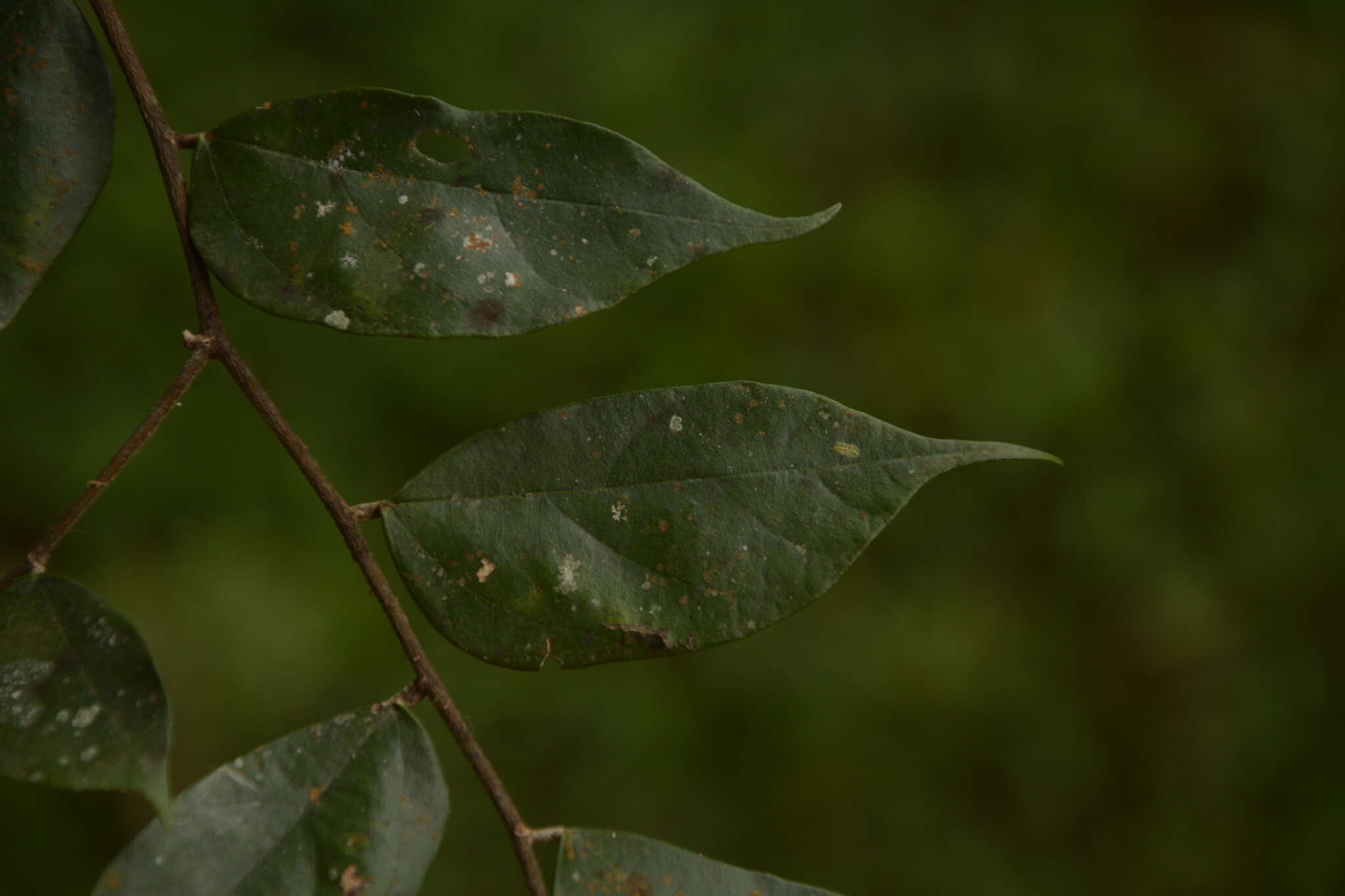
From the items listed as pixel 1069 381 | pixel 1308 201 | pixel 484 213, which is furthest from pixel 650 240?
pixel 1308 201

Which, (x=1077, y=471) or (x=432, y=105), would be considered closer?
(x=432, y=105)

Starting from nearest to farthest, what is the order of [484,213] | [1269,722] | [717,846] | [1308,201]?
[484,213]
[717,846]
[1269,722]
[1308,201]

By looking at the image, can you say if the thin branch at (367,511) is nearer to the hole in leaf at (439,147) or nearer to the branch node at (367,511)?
the branch node at (367,511)

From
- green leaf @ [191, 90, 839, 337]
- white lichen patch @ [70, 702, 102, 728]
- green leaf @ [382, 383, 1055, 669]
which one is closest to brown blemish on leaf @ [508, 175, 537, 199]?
green leaf @ [191, 90, 839, 337]

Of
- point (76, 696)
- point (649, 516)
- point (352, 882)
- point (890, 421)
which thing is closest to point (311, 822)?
point (352, 882)

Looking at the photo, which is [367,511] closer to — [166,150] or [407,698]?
[407,698]

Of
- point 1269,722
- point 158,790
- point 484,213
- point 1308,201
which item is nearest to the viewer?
point 158,790

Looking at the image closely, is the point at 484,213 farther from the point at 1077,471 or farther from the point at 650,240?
the point at 1077,471
